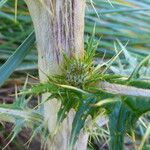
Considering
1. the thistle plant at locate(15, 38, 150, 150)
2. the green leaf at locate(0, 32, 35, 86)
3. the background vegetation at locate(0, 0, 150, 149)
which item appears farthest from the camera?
the background vegetation at locate(0, 0, 150, 149)

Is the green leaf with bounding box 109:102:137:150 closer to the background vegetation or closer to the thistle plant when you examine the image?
the thistle plant

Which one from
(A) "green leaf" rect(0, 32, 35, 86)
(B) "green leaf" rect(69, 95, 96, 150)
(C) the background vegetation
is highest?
(C) the background vegetation

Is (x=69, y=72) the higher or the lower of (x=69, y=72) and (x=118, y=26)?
the lower

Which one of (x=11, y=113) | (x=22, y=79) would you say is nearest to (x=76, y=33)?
(x=11, y=113)

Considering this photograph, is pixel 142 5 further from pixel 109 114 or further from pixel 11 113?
pixel 109 114

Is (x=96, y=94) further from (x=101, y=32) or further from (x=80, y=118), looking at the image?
(x=101, y=32)

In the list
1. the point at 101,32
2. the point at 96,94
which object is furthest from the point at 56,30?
the point at 101,32

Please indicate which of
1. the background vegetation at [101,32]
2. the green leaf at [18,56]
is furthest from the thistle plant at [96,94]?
the background vegetation at [101,32]

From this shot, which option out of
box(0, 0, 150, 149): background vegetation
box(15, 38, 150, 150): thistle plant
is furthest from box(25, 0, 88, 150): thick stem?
box(0, 0, 150, 149): background vegetation

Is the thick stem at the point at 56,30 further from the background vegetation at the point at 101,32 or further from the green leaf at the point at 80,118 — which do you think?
the background vegetation at the point at 101,32
